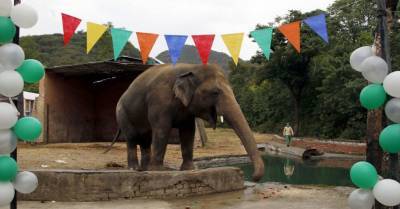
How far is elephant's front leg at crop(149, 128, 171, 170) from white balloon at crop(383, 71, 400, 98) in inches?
215

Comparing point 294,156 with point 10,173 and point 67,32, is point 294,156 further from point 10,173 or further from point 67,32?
point 10,173

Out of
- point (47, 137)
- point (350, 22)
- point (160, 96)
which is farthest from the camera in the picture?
point (350, 22)

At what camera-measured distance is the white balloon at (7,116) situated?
4793 millimetres

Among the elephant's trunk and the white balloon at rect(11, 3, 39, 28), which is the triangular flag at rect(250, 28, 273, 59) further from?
the white balloon at rect(11, 3, 39, 28)

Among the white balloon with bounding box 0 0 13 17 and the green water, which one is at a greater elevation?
the white balloon with bounding box 0 0 13 17

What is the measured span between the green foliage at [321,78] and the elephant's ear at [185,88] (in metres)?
15.2

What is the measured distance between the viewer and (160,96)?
31.5ft

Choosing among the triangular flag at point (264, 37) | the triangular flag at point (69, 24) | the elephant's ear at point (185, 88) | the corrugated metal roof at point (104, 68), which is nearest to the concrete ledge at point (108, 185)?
the elephant's ear at point (185, 88)

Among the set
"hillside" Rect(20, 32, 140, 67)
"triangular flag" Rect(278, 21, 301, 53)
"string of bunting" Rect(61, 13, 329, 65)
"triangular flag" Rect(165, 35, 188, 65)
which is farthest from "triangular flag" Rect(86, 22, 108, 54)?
"hillside" Rect(20, 32, 140, 67)

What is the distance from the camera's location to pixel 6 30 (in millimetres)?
4938

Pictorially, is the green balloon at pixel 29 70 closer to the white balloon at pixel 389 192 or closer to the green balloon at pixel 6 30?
the green balloon at pixel 6 30

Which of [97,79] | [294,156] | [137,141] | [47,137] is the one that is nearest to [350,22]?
[294,156]

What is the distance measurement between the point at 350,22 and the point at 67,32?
82.4 ft

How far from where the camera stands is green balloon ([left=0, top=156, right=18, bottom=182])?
4832mm
